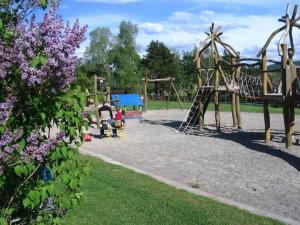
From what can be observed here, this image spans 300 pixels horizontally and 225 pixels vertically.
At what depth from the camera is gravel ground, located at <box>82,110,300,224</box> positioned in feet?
26.9

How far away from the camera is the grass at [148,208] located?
6102mm

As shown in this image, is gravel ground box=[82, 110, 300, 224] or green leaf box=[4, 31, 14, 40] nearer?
green leaf box=[4, 31, 14, 40]

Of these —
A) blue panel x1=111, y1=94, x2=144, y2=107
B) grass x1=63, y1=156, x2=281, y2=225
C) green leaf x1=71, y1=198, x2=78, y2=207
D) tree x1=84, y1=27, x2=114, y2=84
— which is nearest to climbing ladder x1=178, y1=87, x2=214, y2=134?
blue panel x1=111, y1=94, x2=144, y2=107

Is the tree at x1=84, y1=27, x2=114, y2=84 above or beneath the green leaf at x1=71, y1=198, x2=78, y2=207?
above

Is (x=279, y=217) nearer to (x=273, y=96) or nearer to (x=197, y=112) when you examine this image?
(x=273, y=96)

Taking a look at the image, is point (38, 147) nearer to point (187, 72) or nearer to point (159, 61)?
point (187, 72)

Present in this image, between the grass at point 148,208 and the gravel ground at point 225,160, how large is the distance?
89 centimetres

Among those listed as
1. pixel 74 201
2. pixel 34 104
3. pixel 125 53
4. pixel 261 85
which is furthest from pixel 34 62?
pixel 125 53

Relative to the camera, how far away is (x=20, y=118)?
132 inches

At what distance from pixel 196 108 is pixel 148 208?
44.7 ft

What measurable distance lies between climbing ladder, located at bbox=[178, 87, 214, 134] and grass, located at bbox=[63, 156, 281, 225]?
11.2 meters

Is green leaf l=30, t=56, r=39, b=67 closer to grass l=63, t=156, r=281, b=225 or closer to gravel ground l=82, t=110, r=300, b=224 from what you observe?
grass l=63, t=156, r=281, b=225

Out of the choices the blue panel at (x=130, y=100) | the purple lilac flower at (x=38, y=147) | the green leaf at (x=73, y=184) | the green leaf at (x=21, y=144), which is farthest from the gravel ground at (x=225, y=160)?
the blue panel at (x=130, y=100)

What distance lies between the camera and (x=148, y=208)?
6.75 meters
